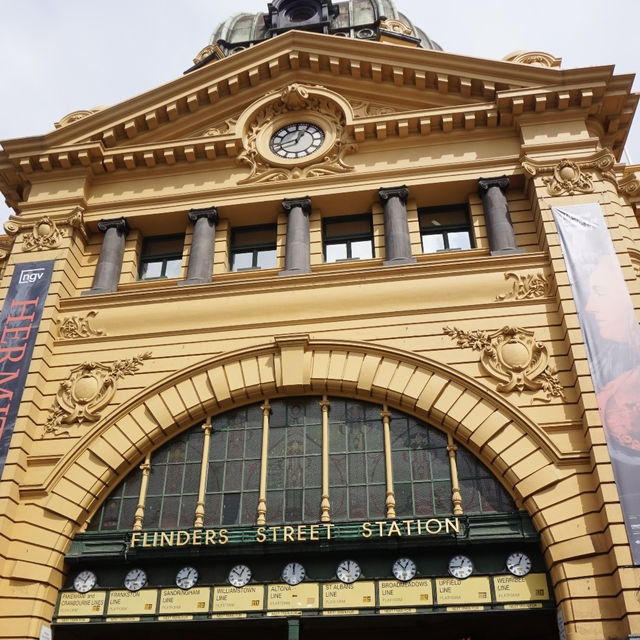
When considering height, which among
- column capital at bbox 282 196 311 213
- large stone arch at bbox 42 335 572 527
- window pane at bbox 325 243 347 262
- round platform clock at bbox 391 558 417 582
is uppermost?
column capital at bbox 282 196 311 213

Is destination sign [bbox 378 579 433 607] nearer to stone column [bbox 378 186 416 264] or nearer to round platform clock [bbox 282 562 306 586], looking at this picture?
round platform clock [bbox 282 562 306 586]

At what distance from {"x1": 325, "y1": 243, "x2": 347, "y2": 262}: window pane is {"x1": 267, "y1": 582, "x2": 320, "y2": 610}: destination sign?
35.5 ft

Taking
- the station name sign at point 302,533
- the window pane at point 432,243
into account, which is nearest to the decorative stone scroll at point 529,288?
the window pane at point 432,243

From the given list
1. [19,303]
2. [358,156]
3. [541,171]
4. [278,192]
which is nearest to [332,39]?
[358,156]

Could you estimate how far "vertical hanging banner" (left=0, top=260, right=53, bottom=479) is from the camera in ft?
69.6

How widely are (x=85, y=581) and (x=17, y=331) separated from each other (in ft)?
26.9

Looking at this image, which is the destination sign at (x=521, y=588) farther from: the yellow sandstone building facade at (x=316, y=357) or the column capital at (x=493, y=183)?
the column capital at (x=493, y=183)

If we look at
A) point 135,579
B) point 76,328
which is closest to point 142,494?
point 135,579

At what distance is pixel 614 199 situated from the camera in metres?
22.4

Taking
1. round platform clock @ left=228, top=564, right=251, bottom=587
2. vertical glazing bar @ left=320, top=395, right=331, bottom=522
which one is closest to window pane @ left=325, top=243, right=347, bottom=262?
vertical glazing bar @ left=320, top=395, right=331, bottom=522

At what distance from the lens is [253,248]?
2533 centimetres

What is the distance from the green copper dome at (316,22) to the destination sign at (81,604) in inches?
1151

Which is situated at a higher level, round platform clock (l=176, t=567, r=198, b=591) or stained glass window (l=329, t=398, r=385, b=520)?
stained glass window (l=329, t=398, r=385, b=520)

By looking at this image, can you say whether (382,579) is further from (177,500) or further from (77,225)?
(77,225)
